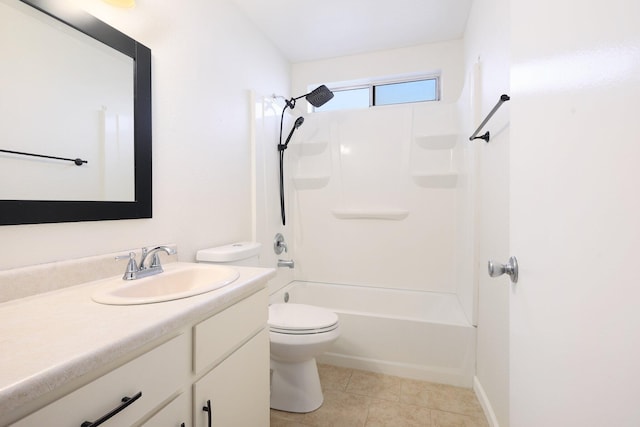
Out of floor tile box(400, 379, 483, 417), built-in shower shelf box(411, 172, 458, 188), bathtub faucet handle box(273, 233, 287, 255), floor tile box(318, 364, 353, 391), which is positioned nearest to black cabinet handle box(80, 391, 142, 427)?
floor tile box(318, 364, 353, 391)

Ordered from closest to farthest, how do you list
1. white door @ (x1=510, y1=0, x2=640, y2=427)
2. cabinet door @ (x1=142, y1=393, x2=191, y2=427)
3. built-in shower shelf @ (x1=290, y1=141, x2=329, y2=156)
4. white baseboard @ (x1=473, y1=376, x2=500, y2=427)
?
white door @ (x1=510, y1=0, x2=640, y2=427)
cabinet door @ (x1=142, y1=393, x2=191, y2=427)
white baseboard @ (x1=473, y1=376, x2=500, y2=427)
built-in shower shelf @ (x1=290, y1=141, x2=329, y2=156)

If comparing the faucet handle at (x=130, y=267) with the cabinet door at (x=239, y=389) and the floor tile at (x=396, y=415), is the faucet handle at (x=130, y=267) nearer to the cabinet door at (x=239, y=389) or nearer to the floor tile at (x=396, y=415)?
the cabinet door at (x=239, y=389)

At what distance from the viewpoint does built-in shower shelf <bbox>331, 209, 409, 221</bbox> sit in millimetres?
2555

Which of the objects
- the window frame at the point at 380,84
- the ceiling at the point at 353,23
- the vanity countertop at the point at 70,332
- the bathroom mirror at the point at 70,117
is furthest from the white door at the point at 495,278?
the bathroom mirror at the point at 70,117

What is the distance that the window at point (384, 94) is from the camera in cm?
266

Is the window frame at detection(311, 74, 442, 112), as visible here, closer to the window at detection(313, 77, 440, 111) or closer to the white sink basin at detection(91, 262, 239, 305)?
the window at detection(313, 77, 440, 111)

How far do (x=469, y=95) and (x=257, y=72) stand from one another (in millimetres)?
1527

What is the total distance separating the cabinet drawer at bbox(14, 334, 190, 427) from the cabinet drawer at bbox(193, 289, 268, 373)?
0.15 feet

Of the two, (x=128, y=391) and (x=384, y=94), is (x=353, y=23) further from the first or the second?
(x=128, y=391)

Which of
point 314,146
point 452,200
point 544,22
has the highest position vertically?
point 314,146

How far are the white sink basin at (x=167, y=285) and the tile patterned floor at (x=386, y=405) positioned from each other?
3.06 feet

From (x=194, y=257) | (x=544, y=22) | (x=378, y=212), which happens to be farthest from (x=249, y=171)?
(x=544, y=22)

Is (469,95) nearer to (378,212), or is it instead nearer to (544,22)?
(378,212)

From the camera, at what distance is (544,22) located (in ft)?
2.05
